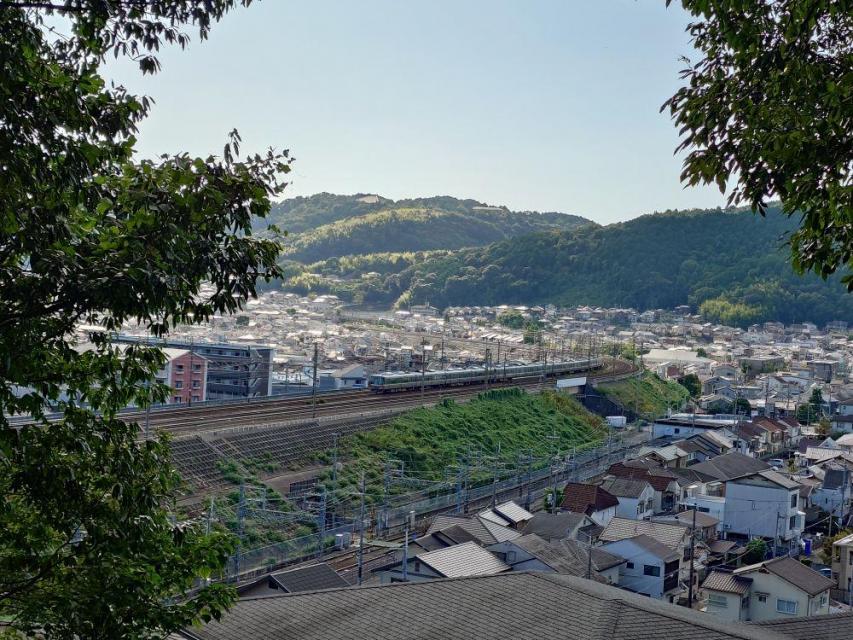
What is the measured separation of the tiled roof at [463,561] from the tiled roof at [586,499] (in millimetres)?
6355

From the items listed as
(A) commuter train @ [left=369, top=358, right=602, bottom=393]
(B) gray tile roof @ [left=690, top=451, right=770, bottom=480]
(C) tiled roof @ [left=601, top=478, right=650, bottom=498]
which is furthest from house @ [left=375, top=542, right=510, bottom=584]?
(A) commuter train @ [left=369, top=358, right=602, bottom=393]

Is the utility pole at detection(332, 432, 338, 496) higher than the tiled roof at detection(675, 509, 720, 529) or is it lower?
higher

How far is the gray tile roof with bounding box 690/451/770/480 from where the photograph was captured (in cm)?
2309

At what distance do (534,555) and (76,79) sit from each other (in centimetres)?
1098

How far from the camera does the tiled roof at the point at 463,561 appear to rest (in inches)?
456

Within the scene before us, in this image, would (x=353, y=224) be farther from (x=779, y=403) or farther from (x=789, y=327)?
(x=779, y=403)

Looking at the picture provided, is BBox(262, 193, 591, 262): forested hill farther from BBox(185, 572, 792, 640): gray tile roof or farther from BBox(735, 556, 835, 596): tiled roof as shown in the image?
BBox(185, 572, 792, 640): gray tile roof

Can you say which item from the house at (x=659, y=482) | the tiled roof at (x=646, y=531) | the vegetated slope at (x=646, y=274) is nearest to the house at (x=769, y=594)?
the tiled roof at (x=646, y=531)

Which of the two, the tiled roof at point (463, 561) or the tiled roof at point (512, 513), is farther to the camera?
the tiled roof at point (512, 513)

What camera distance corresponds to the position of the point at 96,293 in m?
2.98

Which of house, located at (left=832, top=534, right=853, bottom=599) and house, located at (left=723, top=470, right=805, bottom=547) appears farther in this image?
house, located at (left=723, top=470, right=805, bottom=547)

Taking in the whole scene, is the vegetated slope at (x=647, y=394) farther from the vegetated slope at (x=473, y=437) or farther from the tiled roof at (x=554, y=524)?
the tiled roof at (x=554, y=524)

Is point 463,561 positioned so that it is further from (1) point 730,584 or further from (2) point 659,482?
(2) point 659,482

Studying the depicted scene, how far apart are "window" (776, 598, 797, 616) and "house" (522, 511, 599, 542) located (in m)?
3.29
